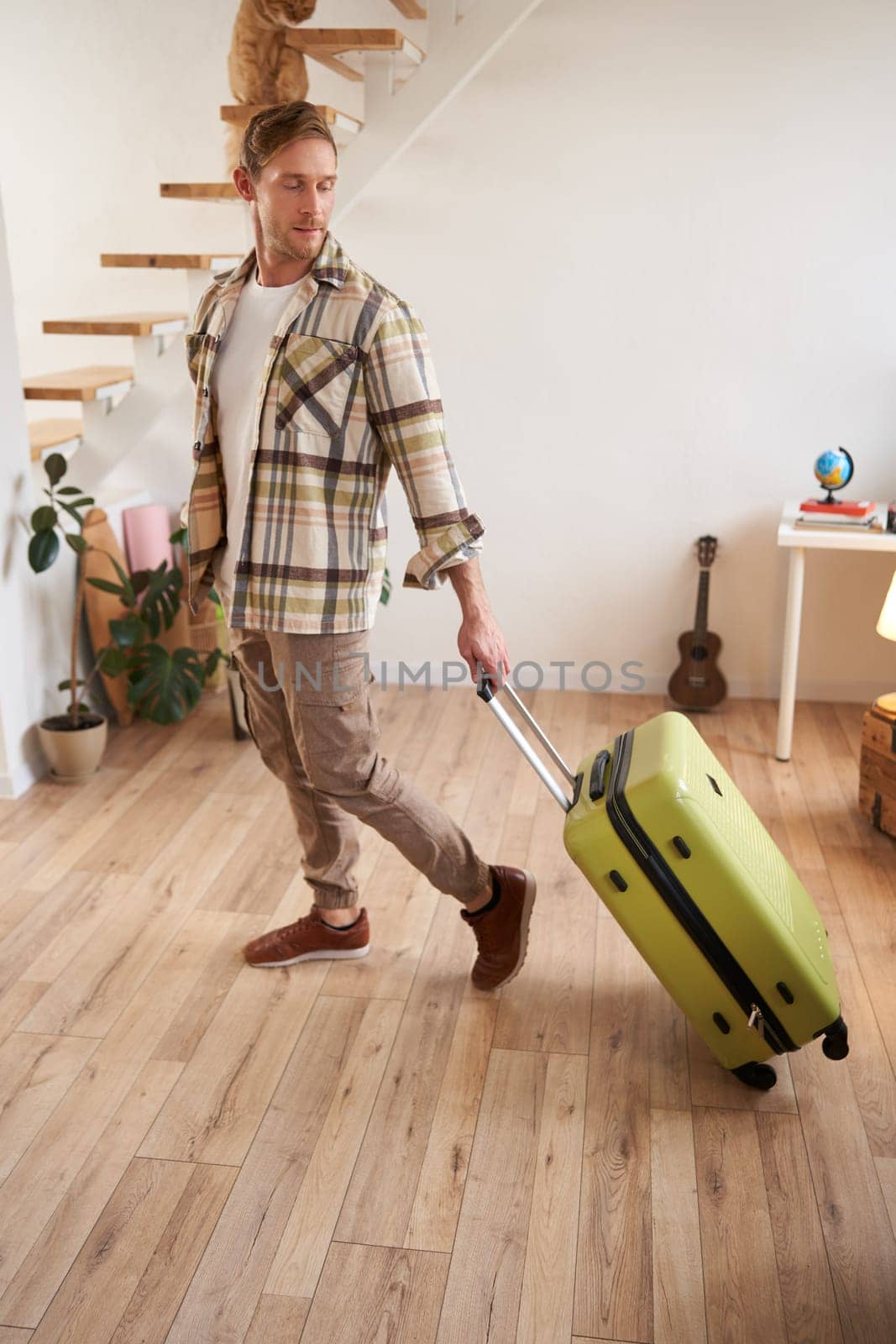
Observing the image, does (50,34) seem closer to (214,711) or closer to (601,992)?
(214,711)

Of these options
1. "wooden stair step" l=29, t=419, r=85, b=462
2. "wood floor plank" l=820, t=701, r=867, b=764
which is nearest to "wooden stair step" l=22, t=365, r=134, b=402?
"wooden stair step" l=29, t=419, r=85, b=462

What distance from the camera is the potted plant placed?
128 inches

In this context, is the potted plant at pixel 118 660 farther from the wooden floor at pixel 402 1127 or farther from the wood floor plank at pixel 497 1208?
the wood floor plank at pixel 497 1208

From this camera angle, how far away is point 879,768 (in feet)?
9.78

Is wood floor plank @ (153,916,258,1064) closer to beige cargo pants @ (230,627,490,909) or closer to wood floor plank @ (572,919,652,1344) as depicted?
beige cargo pants @ (230,627,490,909)

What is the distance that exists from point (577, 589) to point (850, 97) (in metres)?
1.65

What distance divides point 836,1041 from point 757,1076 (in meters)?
0.15

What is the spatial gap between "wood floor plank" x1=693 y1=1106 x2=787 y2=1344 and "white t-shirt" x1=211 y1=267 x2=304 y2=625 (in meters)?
1.19

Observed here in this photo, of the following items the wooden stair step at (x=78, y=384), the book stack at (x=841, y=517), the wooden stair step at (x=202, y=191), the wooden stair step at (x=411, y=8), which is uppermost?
the wooden stair step at (x=411, y=8)

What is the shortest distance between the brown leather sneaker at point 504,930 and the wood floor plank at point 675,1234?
1.43ft

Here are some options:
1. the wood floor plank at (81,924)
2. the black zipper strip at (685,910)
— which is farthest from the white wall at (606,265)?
the black zipper strip at (685,910)

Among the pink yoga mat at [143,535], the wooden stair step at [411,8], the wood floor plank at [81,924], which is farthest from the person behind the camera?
the pink yoga mat at [143,535]

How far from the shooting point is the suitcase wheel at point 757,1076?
2043 mm

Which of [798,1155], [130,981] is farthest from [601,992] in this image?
[130,981]
